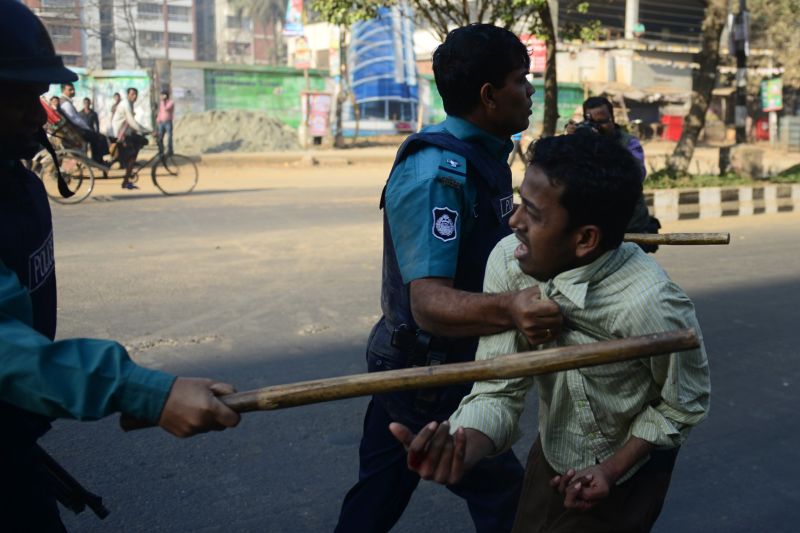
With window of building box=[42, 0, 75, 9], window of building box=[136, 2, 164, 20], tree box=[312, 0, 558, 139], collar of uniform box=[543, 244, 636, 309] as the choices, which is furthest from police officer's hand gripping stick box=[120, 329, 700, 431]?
window of building box=[136, 2, 164, 20]

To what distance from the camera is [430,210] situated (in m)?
2.24

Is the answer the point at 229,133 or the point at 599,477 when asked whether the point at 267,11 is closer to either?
the point at 229,133

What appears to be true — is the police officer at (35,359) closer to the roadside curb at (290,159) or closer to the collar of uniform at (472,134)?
the collar of uniform at (472,134)

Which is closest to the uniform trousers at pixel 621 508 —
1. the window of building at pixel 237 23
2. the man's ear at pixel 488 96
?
the man's ear at pixel 488 96

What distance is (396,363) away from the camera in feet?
7.83

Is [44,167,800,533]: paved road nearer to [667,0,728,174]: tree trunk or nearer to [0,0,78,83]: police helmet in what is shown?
[0,0,78,83]: police helmet

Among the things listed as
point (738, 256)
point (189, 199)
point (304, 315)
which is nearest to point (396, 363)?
point (304, 315)

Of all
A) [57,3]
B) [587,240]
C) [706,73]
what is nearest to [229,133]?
[706,73]

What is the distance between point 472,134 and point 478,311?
551 mm

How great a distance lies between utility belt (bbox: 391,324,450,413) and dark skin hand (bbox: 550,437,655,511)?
491 mm

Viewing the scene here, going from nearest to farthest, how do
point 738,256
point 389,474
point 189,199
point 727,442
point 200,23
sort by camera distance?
point 389,474 < point 727,442 < point 738,256 < point 189,199 < point 200,23

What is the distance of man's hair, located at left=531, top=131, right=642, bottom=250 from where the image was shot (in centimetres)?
189

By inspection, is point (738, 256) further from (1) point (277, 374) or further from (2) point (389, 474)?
(2) point (389, 474)

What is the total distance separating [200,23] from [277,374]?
283ft
